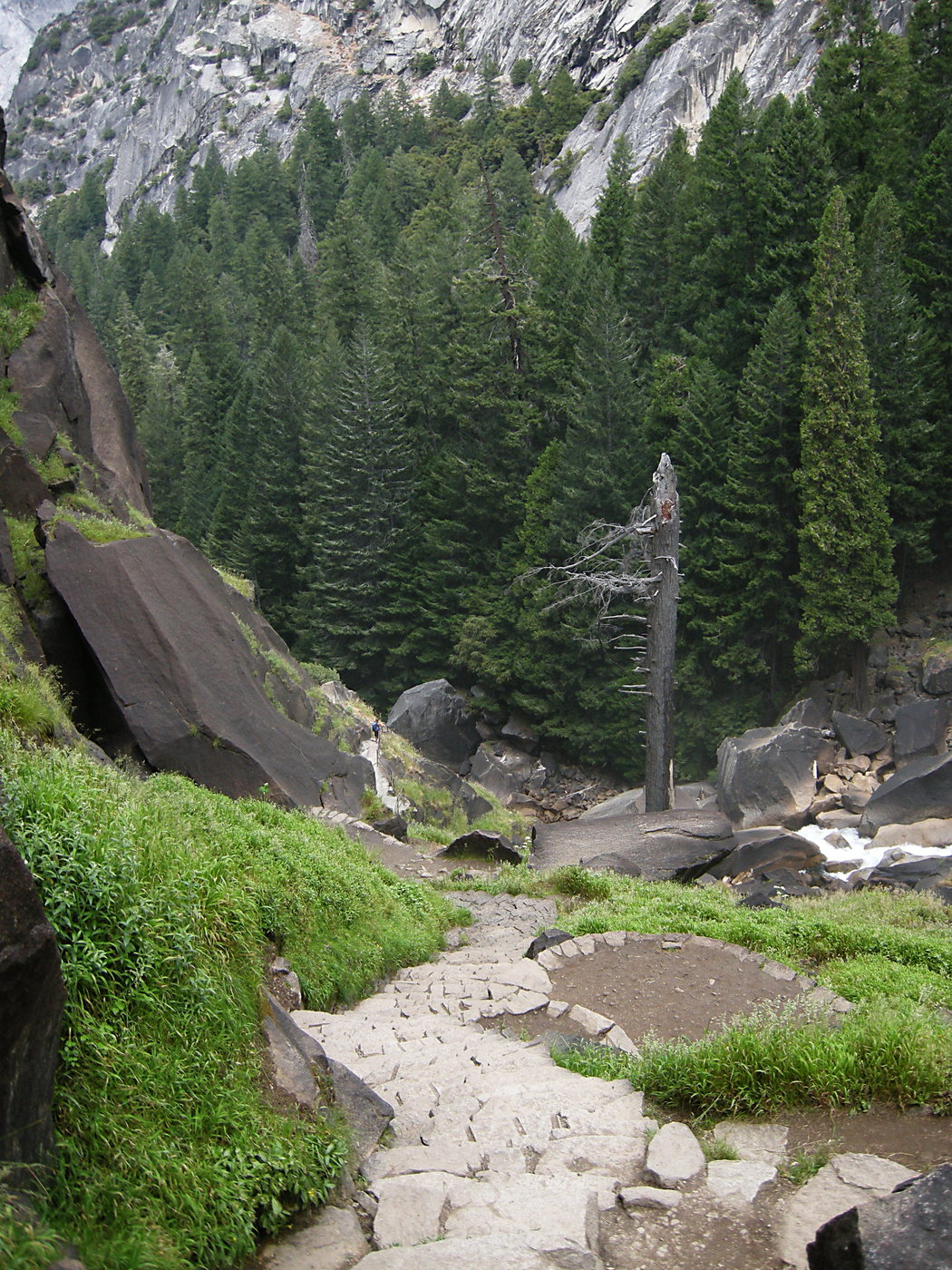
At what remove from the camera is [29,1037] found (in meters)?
3.64

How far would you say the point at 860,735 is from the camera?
26047 millimetres

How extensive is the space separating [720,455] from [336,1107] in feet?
98.5

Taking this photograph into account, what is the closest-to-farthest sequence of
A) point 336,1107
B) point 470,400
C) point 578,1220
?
point 578,1220, point 336,1107, point 470,400

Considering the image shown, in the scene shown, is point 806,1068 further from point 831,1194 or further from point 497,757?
point 497,757

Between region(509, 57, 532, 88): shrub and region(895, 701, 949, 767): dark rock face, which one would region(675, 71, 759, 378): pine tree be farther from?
region(509, 57, 532, 88): shrub

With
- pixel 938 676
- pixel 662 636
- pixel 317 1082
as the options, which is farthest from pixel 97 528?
pixel 938 676

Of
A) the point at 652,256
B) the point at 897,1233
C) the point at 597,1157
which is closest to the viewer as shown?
the point at 897,1233

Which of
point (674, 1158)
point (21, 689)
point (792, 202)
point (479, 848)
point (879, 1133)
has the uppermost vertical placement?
point (792, 202)

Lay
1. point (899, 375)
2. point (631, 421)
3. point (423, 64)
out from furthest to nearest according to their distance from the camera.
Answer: point (423, 64)
point (631, 421)
point (899, 375)

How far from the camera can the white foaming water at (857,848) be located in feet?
56.4

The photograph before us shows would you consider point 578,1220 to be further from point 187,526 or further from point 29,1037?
point 187,526

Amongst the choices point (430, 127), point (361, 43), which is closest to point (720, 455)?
point (430, 127)

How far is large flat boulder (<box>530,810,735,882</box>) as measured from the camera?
14.9 meters

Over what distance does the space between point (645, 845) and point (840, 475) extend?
652 inches
